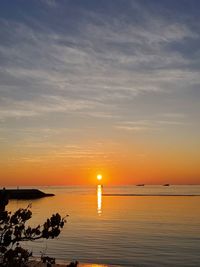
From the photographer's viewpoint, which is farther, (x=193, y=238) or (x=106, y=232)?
(x=106, y=232)

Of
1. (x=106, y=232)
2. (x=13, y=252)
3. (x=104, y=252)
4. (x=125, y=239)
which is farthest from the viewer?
(x=106, y=232)

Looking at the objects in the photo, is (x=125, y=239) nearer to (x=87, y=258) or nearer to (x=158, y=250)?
(x=158, y=250)

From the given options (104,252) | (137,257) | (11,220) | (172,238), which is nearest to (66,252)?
(104,252)

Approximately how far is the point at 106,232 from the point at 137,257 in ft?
72.5

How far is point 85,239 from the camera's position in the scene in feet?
184

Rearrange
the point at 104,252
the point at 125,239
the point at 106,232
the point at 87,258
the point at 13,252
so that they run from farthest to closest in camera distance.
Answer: the point at 106,232 → the point at 125,239 → the point at 104,252 → the point at 87,258 → the point at 13,252

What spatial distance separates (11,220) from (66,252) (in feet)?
124

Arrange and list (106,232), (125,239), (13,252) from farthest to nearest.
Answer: (106,232), (125,239), (13,252)

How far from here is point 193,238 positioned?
182ft

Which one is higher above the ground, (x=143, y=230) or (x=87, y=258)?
(x=143, y=230)

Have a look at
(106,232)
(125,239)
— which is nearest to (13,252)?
(125,239)

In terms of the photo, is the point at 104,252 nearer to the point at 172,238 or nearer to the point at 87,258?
the point at 87,258

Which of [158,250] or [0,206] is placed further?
[158,250]

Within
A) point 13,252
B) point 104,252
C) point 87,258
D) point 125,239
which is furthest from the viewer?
point 125,239
